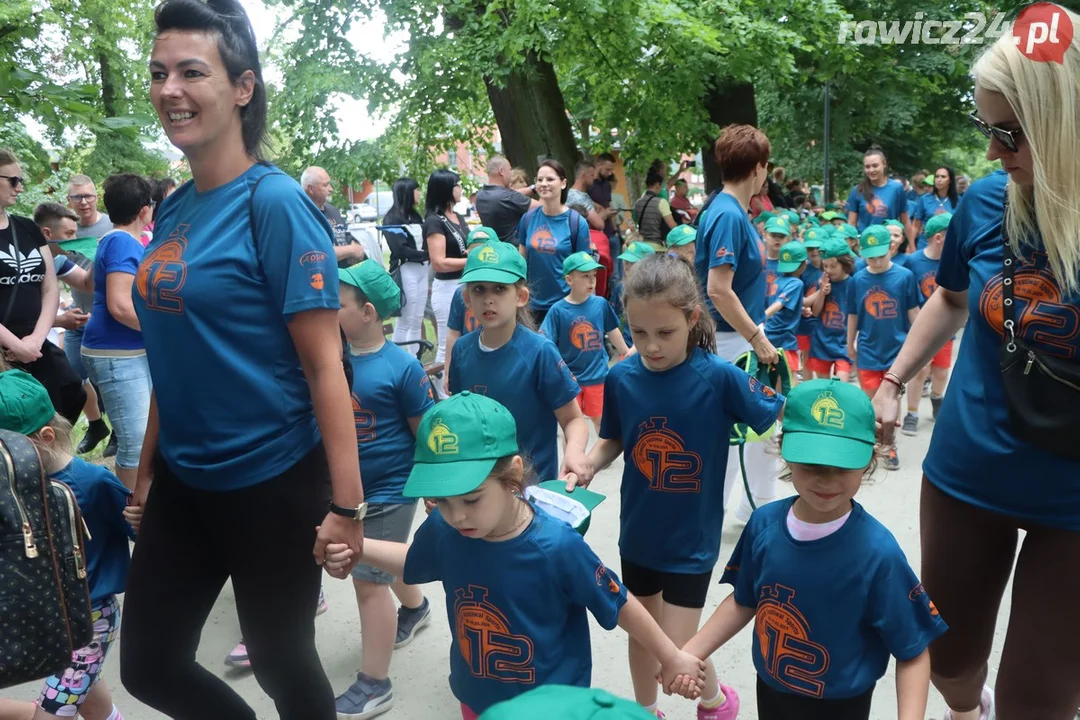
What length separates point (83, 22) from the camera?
1598 cm

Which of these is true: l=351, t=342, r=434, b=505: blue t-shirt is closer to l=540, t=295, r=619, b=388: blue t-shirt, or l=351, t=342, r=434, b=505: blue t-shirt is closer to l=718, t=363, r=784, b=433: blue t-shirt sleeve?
l=718, t=363, r=784, b=433: blue t-shirt sleeve

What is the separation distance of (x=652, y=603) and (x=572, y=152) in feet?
33.6

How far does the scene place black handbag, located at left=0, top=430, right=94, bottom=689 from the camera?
2377 millimetres

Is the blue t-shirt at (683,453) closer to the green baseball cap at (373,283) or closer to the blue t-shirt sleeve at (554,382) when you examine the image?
the blue t-shirt sleeve at (554,382)

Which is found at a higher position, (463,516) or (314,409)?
(314,409)

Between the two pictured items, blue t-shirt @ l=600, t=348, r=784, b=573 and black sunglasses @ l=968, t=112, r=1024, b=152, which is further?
blue t-shirt @ l=600, t=348, r=784, b=573

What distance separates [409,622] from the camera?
4230mm

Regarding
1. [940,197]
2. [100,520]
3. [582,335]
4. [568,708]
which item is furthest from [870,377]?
[568,708]

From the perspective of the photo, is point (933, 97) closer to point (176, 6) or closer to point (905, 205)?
point (905, 205)

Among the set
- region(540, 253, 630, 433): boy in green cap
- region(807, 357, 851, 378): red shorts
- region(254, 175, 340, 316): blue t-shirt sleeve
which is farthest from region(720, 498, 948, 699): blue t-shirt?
region(807, 357, 851, 378): red shorts

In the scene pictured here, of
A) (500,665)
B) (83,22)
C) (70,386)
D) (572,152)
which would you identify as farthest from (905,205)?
(83,22)

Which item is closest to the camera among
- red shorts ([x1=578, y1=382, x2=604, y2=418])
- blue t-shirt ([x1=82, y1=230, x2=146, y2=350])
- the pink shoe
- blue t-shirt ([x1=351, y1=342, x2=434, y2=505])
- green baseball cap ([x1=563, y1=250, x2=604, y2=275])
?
the pink shoe

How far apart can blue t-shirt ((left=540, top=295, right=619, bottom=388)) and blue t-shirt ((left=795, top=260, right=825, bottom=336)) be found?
2.25 metres

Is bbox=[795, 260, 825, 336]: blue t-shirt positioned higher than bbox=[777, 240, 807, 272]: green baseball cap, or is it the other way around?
bbox=[777, 240, 807, 272]: green baseball cap
